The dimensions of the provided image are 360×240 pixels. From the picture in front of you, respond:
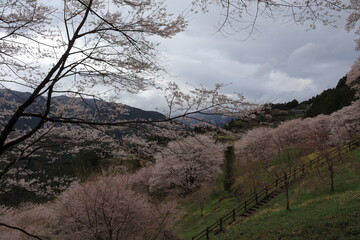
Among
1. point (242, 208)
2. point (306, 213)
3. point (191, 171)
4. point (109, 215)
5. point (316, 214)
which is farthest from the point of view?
point (191, 171)

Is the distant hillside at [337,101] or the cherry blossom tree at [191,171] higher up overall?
the distant hillside at [337,101]

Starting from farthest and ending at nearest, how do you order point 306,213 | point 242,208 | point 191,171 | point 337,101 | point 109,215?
1. point 337,101
2. point 191,171
3. point 242,208
4. point 306,213
5. point 109,215

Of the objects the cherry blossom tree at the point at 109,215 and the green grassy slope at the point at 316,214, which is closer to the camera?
the green grassy slope at the point at 316,214

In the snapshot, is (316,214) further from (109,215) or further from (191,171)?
(191,171)

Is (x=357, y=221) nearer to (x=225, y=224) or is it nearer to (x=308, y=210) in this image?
(x=308, y=210)

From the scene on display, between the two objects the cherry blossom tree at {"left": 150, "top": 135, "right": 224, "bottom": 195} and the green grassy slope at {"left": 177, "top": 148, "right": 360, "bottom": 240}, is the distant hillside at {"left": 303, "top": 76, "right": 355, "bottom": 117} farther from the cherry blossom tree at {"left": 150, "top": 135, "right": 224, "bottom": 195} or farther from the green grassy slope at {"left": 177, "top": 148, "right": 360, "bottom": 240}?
the cherry blossom tree at {"left": 150, "top": 135, "right": 224, "bottom": 195}

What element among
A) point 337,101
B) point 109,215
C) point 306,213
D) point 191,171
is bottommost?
point 191,171

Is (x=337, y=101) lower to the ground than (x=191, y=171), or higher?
higher

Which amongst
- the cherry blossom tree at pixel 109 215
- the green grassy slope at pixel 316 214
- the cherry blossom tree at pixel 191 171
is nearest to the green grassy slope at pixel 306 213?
the green grassy slope at pixel 316 214

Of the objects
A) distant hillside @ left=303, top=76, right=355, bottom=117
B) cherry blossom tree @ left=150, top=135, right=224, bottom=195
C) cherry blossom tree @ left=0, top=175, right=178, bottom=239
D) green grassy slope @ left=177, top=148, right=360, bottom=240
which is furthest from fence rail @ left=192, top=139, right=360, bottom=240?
distant hillside @ left=303, top=76, right=355, bottom=117

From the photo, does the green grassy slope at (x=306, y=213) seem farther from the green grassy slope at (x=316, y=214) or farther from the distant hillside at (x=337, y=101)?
the distant hillside at (x=337, y=101)

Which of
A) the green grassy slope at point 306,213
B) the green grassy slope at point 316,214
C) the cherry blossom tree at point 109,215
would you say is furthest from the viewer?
the cherry blossom tree at point 109,215

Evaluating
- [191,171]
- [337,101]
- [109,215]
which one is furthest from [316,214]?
[337,101]

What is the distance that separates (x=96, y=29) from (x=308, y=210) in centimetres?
1429
